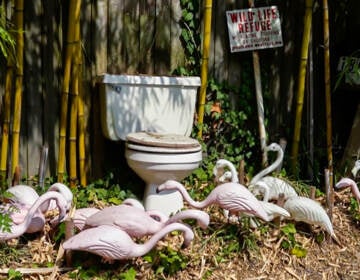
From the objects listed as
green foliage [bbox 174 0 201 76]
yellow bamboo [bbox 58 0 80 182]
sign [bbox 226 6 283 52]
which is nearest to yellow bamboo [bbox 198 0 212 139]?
green foliage [bbox 174 0 201 76]

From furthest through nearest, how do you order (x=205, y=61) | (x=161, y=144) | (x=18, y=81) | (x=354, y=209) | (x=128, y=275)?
(x=205, y=61) < (x=354, y=209) < (x=18, y=81) < (x=161, y=144) < (x=128, y=275)

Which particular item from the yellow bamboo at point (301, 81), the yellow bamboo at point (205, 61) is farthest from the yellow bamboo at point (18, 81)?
the yellow bamboo at point (301, 81)

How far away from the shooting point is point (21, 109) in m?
3.18

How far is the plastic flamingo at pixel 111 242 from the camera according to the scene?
2287 millimetres

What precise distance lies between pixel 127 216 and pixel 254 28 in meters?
1.74

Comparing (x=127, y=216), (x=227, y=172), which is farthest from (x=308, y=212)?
(x=127, y=216)

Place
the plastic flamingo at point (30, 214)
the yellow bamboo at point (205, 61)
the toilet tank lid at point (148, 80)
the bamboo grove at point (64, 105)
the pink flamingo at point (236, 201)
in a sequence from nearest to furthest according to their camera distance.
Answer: the plastic flamingo at point (30, 214) → the pink flamingo at point (236, 201) → the bamboo grove at point (64, 105) → the toilet tank lid at point (148, 80) → the yellow bamboo at point (205, 61)

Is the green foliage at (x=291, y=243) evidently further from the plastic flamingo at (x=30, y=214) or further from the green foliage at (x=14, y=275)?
the green foliage at (x=14, y=275)

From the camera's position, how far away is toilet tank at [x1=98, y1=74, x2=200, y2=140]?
3158 millimetres

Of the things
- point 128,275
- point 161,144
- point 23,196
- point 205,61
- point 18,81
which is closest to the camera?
point 128,275

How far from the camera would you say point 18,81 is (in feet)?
9.96

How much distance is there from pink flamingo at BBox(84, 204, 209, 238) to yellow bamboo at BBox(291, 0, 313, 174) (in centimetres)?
141

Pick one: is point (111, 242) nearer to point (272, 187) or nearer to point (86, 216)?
point (86, 216)

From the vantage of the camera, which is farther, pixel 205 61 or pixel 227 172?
pixel 205 61
